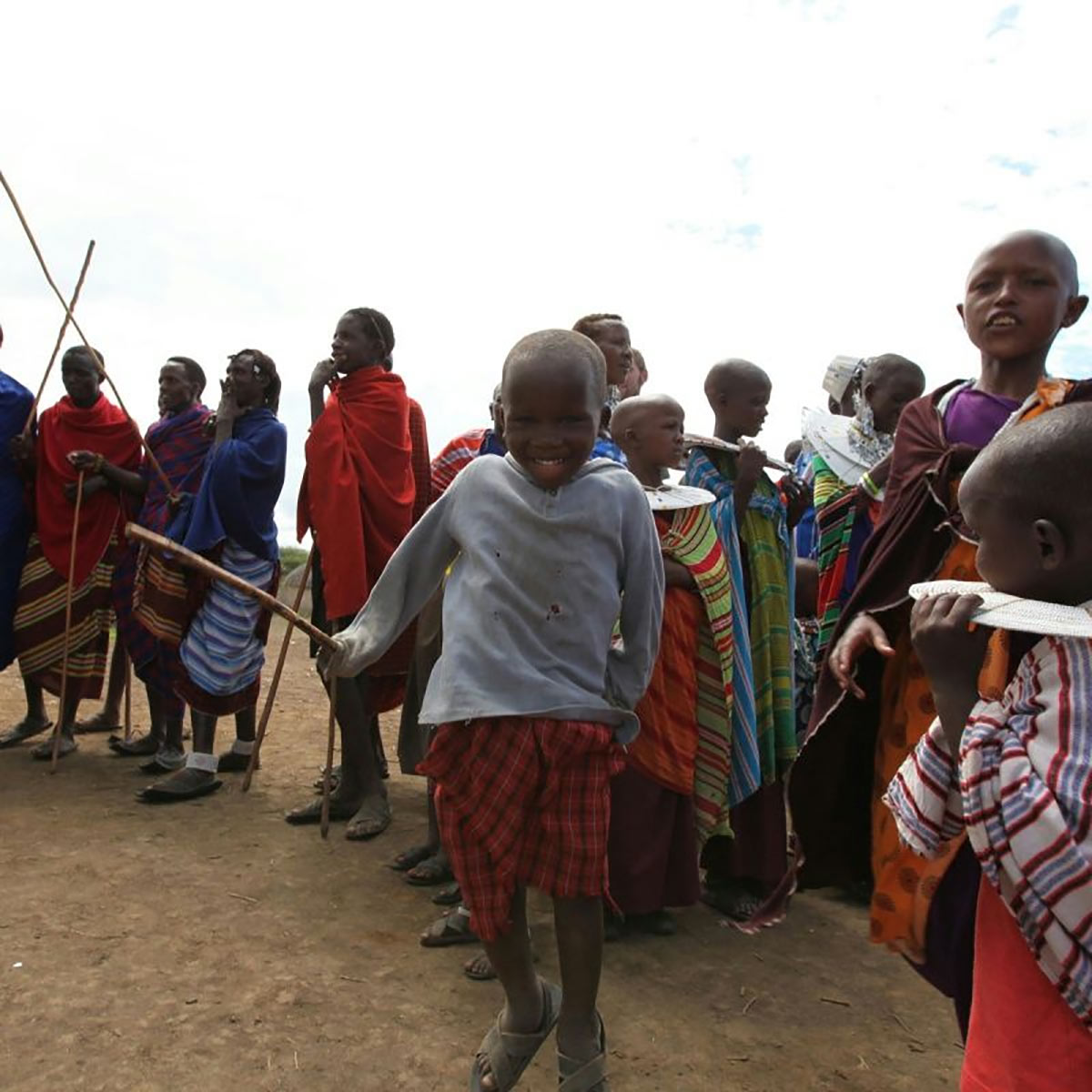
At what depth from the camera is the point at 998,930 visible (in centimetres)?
148

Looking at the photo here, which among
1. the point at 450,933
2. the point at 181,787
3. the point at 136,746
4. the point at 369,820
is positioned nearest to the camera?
the point at 450,933

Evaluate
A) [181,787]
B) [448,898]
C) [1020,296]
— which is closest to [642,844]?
[448,898]

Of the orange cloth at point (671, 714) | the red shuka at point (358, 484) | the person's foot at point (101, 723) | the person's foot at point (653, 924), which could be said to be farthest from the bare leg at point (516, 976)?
the person's foot at point (101, 723)

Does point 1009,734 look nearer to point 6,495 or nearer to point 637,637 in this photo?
point 637,637

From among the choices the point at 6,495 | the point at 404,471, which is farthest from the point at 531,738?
the point at 6,495

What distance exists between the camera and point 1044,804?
1284 mm

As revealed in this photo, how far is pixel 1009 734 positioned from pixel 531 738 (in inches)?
44.3

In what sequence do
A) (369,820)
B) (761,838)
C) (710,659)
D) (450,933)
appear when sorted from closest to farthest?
(450,933), (710,659), (761,838), (369,820)

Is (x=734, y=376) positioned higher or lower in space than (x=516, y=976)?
higher

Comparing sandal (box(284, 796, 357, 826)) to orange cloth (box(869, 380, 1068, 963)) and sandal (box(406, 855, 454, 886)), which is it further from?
orange cloth (box(869, 380, 1068, 963))

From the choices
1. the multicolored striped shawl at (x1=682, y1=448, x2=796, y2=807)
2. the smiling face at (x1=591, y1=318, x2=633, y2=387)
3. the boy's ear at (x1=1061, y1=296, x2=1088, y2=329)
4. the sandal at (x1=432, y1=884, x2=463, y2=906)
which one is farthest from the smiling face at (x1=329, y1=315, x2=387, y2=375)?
the boy's ear at (x1=1061, y1=296, x2=1088, y2=329)

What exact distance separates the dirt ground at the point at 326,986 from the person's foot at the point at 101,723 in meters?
1.86

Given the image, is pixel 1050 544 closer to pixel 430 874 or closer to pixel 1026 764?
pixel 1026 764

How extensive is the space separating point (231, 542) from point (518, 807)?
326 cm
